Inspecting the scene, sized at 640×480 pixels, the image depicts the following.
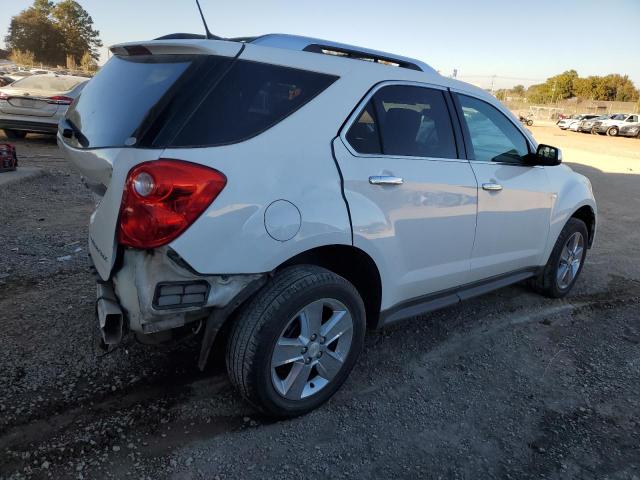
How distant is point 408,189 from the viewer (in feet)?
9.26

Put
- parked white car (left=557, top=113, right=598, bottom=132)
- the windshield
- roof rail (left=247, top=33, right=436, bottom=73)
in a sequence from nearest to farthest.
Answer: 1. roof rail (left=247, top=33, right=436, bottom=73)
2. the windshield
3. parked white car (left=557, top=113, right=598, bottom=132)

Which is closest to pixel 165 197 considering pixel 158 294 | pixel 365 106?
pixel 158 294

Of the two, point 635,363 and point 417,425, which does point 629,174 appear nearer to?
point 635,363

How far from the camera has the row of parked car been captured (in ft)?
110

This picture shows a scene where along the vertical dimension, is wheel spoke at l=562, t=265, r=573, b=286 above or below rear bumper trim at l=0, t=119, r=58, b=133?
above

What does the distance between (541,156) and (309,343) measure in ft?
8.00

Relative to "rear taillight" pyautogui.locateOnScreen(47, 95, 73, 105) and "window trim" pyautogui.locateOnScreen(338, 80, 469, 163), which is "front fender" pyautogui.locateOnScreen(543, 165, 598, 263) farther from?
"rear taillight" pyautogui.locateOnScreen(47, 95, 73, 105)

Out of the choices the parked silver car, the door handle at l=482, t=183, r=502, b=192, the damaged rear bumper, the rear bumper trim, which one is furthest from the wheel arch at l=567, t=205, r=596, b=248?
the rear bumper trim

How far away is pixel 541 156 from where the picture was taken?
381 cm

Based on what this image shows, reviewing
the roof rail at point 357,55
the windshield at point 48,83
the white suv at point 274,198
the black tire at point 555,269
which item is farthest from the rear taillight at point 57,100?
the black tire at point 555,269

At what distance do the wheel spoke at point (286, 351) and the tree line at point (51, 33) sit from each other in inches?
2877

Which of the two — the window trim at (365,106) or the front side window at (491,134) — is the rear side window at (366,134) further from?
the front side window at (491,134)

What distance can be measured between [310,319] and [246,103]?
1094mm

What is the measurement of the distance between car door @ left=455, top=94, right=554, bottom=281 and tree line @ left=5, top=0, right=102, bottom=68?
72.3 metres
